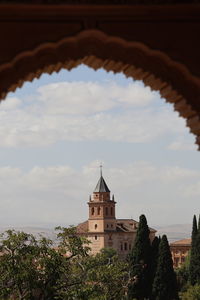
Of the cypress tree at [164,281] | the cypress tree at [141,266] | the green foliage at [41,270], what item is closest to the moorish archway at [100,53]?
the green foliage at [41,270]

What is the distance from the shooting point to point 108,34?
94.5 inches

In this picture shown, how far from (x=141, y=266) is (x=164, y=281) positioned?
2062 millimetres

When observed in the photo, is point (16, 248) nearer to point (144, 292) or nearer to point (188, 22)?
point (188, 22)

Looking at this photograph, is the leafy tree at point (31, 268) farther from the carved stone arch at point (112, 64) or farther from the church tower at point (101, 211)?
the church tower at point (101, 211)

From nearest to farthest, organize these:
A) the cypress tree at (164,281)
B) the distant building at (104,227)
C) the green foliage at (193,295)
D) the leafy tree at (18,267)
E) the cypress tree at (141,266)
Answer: the leafy tree at (18,267), the green foliage at (193,295), the cypress tree at (164,281), the cypress tree at (141,266), the distant building at (104,227)

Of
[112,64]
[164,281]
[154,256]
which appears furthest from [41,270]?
[154,256]

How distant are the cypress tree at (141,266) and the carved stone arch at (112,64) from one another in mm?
19763

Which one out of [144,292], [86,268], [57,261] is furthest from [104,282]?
[144,292]

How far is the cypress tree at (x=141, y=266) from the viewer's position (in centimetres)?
2366

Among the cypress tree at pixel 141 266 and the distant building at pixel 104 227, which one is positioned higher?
the distant building at pixel 104 227

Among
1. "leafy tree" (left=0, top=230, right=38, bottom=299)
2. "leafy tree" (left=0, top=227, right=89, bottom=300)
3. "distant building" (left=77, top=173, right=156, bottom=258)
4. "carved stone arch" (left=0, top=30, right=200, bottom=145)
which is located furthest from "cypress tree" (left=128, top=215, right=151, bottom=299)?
"distant building" (left=77, top=173, right=156, bottom=258)

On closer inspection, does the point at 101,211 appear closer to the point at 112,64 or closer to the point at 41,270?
the point at 41,270

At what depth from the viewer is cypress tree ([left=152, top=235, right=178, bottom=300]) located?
23.2 meters

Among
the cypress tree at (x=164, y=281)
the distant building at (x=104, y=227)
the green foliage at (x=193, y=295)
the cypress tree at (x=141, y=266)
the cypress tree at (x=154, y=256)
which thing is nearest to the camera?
the green foliage at (x=193, y=295)
